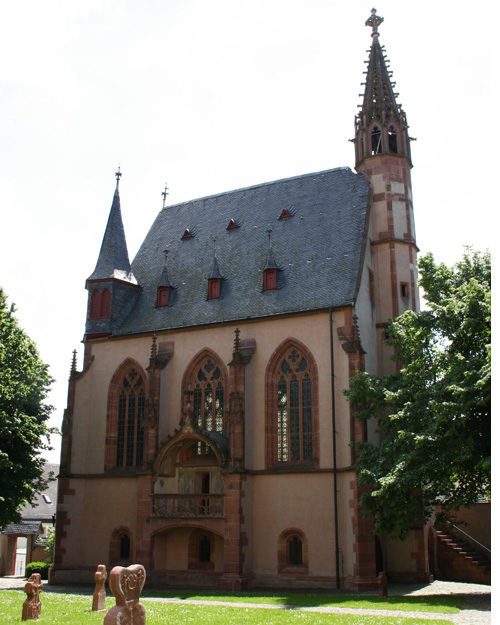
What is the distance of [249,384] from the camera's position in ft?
88.8

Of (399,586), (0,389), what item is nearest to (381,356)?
(399,586)

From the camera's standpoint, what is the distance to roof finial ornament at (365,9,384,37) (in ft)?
116

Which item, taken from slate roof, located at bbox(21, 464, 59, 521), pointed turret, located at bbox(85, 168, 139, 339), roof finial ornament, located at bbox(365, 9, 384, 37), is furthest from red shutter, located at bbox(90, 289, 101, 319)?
roof finial ornament, located at bbox(365, 9, 384, 37)

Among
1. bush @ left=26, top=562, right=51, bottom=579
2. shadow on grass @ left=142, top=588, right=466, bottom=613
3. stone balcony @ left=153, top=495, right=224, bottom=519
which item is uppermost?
stone balcony @ left=153, top=495, right=224, bottom=519

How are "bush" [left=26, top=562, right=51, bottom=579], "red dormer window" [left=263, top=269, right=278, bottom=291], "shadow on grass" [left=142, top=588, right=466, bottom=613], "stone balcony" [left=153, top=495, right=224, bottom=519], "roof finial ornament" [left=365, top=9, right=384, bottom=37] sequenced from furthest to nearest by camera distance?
"roof finial ornament" [left=365, top=9, right=384, bottom=37] → "bush" [left=26, top=562, right=51, bottom=579] → "red dormer window" [left=263, top=269, right=278, bottom=291] → "stone balcony" [left=153, top=495, right=224, bottom=519] → "shadow on grass" [left=142, top=588, right=466, bottom=613]

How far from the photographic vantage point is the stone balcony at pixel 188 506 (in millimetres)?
25250

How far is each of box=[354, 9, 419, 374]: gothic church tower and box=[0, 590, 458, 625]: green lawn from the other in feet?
46.0

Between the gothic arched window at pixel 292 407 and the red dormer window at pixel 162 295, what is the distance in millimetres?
7232

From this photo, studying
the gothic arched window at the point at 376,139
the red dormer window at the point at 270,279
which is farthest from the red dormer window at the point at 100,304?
the gothic arched window at the point at 376,139

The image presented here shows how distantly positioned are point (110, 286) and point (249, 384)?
30.8ft

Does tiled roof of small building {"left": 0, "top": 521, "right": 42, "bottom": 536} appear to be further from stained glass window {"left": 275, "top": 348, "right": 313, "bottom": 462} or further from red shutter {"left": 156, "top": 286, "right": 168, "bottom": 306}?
stained glass window {"left": 275, "top": 348, "right": 313, "bottom": 462}

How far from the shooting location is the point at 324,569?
78.7ft

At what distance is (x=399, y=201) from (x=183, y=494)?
16.0 metres

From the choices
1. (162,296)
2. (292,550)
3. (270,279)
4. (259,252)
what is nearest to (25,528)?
(162,296)
